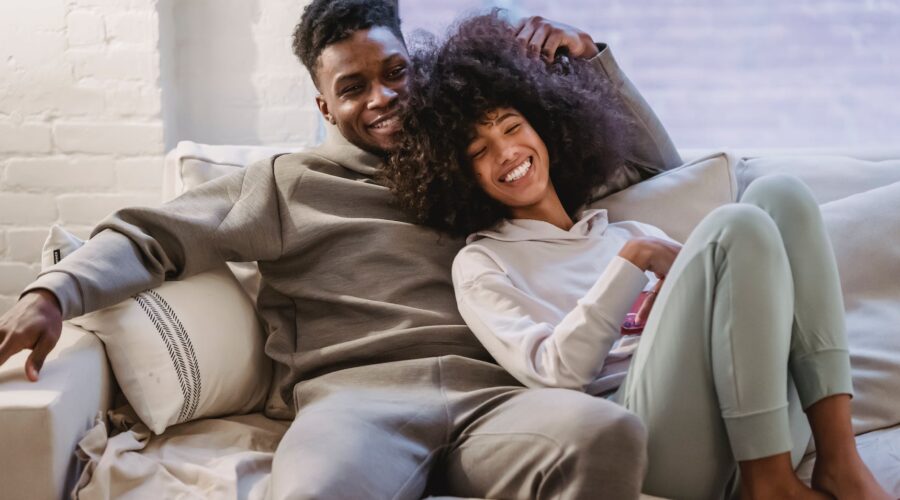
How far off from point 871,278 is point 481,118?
0.76 meters

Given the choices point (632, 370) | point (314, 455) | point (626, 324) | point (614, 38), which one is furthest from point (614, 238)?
point (614, 38)

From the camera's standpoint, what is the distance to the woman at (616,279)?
124 cm

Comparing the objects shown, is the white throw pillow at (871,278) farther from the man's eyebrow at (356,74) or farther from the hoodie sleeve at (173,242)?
the hoodie sleeve at (173,242)

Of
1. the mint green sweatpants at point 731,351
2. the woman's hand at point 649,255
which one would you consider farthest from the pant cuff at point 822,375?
the woman's hand at point 649,255

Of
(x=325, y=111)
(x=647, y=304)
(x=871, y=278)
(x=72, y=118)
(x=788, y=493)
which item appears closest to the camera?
(x=788, y=493)

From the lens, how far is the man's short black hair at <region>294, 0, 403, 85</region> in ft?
6.23

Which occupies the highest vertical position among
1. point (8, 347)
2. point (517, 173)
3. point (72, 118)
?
point (517, 173)

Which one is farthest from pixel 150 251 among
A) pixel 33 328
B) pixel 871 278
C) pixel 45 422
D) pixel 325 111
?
pixel 871 278

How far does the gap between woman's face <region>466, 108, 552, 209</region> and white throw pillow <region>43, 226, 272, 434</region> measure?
49 centimetres

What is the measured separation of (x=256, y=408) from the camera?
68.8 inches

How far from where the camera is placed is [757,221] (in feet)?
4.16

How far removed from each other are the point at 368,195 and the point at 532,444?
666mm

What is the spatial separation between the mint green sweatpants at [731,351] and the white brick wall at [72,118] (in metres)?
1.47

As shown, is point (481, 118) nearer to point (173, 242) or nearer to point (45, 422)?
point (173, 242)
